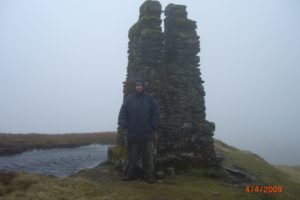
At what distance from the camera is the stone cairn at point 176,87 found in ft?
48.0

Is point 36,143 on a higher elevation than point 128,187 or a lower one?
higher

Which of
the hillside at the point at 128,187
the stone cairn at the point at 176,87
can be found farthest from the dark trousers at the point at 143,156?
the stone cairn at the point at 176,87

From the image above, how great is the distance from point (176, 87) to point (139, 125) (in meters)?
3.95

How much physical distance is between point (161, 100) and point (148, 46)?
8.56ft

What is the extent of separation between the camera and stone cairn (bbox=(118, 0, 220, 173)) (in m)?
14.6

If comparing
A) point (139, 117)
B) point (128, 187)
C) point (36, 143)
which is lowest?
point (128, 187)

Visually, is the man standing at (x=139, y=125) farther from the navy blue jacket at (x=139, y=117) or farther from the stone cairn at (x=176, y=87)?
the stone cairn at (x=176, y=87)

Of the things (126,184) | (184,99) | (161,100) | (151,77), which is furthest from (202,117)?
(126,184)

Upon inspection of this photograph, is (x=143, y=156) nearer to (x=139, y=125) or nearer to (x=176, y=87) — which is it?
(x=139, y=125)

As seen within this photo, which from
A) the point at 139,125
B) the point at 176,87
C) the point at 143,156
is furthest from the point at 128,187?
the point at 176,87

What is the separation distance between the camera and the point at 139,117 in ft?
39.1

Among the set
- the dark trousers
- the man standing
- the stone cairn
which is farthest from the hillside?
the stone cairn

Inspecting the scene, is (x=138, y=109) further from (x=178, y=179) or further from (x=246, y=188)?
(x=246, y=188)

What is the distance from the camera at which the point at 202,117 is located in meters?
15.3
